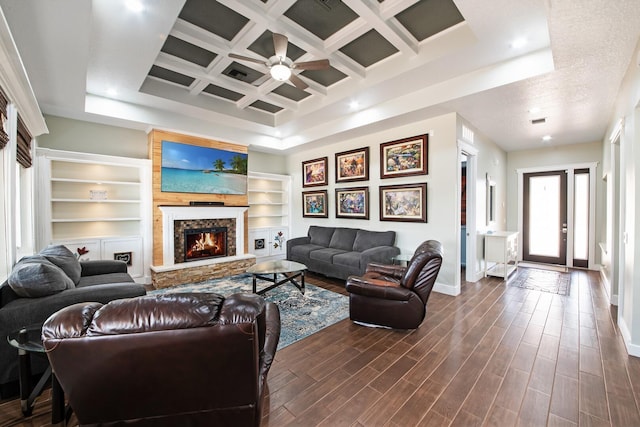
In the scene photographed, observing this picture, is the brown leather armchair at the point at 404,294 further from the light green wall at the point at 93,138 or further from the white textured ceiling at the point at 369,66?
the light green wall at the point at 93,138

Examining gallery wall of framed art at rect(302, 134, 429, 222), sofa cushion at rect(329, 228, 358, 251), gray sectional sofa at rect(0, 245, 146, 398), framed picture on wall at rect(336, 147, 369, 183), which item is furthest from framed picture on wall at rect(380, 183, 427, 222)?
gray sectional sofa at rect(0, 245, 146, 398)

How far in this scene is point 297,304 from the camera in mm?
3832

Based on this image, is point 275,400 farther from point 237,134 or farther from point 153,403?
point 237,134

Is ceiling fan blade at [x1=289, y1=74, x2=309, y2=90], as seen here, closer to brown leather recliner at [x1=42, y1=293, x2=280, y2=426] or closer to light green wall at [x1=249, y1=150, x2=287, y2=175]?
brown leather recliner at [x1=42, y1=293, x2=280, y2=426]

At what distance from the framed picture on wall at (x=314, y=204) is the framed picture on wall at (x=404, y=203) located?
64.6 inches

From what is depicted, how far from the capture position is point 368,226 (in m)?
5.67

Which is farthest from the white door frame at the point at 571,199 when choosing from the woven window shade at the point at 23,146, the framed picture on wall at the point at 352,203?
the woven window shade at the point at 23,146

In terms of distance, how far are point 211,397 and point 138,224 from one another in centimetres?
490

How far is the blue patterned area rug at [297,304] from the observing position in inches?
121

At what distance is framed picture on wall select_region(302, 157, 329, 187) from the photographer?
6.51 meters

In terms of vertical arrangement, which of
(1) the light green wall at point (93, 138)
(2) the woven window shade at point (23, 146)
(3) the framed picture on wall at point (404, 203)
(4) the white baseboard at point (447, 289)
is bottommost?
(4) the white baseboard at point (447, 289)

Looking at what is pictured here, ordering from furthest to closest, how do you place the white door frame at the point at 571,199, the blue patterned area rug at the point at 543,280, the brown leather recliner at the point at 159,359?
the white door frame at the point at 571,199 < the blue patterned area rug at the point at 543,280 < the brown leather recliner at the point at 159,359

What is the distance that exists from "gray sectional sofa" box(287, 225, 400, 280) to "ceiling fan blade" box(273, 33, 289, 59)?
3179 mm

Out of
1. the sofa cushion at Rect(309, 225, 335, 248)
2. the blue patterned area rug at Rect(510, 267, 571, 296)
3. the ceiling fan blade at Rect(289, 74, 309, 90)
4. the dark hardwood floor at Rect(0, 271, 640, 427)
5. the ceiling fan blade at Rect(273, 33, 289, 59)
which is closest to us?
the dark hardwood floor at Rect(0, 271, 640, 427)
